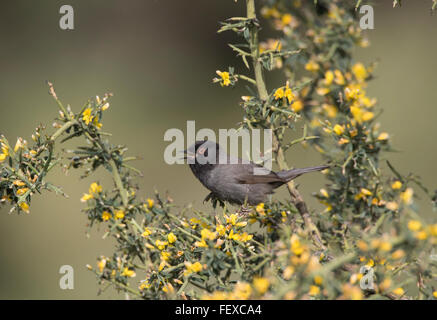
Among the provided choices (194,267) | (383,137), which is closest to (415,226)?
(194,267)

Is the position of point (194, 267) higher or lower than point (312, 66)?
lower

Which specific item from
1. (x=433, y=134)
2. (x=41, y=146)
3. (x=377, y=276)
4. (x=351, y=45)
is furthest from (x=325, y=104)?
(x=433, y=134)

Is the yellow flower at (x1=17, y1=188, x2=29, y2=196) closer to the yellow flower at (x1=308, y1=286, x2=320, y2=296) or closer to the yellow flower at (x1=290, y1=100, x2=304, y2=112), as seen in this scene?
the yellow flower at (x1=308, y1=286, x2=320, y2=296)

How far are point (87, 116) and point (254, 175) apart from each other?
70.8 inches

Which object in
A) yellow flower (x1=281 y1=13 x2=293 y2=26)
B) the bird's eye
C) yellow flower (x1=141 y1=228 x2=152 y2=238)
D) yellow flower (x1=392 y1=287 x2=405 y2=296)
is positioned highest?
yellow flower (x1=281 y1=13 x2=293 y2=26)

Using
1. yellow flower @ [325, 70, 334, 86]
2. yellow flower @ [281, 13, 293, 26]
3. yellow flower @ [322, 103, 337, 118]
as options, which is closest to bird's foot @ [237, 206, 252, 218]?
yellow flower @ [322, 103, 337, 118]

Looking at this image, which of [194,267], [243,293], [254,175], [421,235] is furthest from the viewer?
[254,175]

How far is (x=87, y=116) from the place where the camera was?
1946mm

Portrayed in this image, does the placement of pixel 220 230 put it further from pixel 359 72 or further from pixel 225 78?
pixel 359 72

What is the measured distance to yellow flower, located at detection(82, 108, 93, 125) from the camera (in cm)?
194

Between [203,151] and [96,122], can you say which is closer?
[96,122]

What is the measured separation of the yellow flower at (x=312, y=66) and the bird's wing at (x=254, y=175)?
105cm

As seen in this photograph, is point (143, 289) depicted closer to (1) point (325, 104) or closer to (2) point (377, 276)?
(2) point (377, 276)

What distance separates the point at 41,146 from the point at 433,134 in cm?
435
